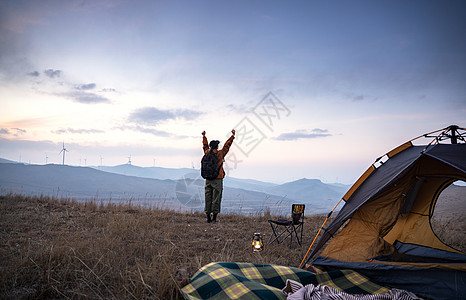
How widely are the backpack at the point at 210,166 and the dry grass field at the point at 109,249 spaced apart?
124cm

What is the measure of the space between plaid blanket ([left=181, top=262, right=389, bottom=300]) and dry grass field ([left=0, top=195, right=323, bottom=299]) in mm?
227

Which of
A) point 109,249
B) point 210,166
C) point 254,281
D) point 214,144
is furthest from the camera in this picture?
point 214,144

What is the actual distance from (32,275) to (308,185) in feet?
608

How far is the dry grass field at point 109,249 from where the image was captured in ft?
9.33

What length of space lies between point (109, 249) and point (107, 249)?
0.25 feet

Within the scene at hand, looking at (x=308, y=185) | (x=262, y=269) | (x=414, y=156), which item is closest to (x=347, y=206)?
(x=414, y=156)

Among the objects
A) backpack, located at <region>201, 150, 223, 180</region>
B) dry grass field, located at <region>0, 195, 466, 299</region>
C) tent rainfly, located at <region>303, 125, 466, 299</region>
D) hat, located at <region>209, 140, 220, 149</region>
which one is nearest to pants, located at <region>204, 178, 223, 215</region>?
backpack, located at <region>201, 150, 223, 180</region>

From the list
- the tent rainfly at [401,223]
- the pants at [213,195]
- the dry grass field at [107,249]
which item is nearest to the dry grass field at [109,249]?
the dry grass field at [107,249]

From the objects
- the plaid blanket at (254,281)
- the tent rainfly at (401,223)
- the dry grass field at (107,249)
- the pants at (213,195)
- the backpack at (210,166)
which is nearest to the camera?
the plaid blanket at (254,281)

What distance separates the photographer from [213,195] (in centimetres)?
773

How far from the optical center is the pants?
7699mm

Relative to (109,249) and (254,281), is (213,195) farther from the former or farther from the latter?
(254,281)

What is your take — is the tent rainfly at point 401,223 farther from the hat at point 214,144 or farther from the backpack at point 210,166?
the hat at point 214,144

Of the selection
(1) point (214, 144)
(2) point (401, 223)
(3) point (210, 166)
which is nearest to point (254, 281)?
(2) point (401, 223)
